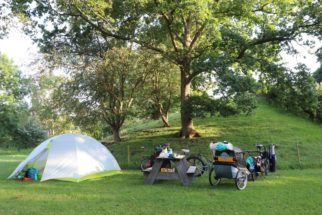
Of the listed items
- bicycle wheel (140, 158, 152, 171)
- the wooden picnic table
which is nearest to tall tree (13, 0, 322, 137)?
bicycle wheel (140, 158, 152, 171)

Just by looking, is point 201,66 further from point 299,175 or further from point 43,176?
point 43,176

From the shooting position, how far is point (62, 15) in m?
16.6

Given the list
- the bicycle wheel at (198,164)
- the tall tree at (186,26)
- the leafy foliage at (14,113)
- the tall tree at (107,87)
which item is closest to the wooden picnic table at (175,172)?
the bicycle wheel at (198,164)

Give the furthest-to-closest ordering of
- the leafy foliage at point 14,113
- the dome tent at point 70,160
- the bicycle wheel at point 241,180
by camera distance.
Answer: the leafy foliage at point 14,113 < the dome tent at point 70,160 < the bicycle wheel at point 241,180

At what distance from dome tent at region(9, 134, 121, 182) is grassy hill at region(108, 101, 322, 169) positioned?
9.57ft

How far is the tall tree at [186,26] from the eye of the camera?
52.1 feet

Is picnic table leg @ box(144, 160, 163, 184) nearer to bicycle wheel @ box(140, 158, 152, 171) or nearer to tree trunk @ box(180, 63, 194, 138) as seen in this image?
bicycle wheel @ box(140, 158, 152, 171)

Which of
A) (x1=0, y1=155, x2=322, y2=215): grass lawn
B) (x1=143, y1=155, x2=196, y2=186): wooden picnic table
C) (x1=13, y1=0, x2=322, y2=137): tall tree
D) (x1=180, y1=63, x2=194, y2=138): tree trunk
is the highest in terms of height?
(x1=13, y1=0, x2=322, y2=137): tall tree

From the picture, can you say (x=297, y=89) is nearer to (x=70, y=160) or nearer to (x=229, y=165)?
(x=229, y=165)

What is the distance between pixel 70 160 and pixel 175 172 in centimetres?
370

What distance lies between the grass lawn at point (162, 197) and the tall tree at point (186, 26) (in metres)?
6.82

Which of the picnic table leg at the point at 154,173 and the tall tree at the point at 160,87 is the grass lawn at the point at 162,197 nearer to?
the picnic table leg at the point at 154,173

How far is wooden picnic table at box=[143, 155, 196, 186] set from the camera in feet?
35.2

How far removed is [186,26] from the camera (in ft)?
62.5
